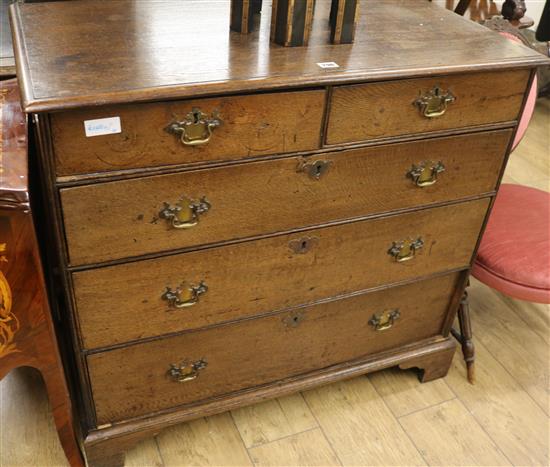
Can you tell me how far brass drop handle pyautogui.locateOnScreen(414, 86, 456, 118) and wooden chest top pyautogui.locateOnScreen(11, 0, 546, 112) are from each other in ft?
0.21

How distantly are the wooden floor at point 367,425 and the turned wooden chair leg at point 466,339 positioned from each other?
5 cm

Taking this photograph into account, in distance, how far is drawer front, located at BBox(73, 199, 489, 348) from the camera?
142 cm

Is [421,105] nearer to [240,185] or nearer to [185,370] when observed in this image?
[240,185]

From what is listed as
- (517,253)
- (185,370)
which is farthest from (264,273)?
(517,253)

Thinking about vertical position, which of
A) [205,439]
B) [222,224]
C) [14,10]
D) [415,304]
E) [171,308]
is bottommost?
[205,439]

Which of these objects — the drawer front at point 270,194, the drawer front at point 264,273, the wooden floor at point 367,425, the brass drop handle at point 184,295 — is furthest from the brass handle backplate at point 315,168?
the wooden floor at point 367,425

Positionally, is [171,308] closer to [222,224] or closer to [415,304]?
[222,224]

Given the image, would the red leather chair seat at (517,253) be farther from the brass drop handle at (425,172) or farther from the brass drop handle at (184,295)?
the brass drop handle at (184,295)

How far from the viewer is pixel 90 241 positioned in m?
1.30

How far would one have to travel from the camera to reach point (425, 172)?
1.58 metres

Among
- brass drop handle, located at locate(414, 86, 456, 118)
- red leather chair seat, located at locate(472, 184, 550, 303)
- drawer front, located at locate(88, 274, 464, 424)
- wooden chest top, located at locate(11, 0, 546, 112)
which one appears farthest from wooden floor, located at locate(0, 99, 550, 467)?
wooden chest top, located at locate(11, 0, 546, 112)

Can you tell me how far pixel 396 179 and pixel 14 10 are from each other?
1.00m

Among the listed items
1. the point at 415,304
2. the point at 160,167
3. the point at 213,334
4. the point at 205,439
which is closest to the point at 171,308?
the point at 213,334

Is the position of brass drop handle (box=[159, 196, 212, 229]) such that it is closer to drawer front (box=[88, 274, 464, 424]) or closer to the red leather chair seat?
drawer front (box=[88, 274, 464, 424])
